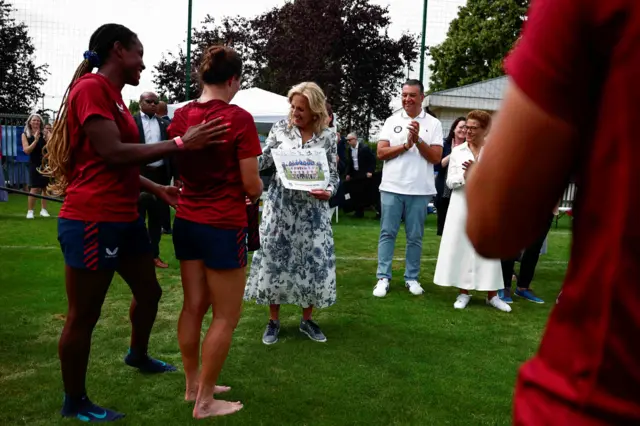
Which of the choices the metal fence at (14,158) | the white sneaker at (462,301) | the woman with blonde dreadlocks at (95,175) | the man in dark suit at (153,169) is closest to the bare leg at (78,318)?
the woman with blonde dreadlocks at (95,175)

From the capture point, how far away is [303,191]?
477 cm

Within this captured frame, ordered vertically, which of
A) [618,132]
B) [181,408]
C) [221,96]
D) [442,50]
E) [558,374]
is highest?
[442,50]

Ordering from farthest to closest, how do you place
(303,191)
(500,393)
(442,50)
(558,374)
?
(442,50)
(303,191)
(500,393)
(558,374)

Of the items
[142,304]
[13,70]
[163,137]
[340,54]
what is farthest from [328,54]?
[142,304]

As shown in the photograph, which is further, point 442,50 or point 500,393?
point 442,50

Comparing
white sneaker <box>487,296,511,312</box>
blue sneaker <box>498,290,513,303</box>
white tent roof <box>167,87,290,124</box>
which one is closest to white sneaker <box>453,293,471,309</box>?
white sneaker <box>487,296,511,312</box>

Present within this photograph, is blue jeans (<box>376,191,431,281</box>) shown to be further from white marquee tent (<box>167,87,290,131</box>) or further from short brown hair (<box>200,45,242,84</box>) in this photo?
white marquee tent (<box>167,87,290,131</box>)

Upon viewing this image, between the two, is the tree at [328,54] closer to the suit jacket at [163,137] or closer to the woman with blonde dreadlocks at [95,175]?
the suit jacket at [163,137]

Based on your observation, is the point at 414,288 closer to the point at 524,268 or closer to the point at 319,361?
the point at 524,268

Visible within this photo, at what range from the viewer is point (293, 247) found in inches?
189

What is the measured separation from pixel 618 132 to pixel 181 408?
318 cm

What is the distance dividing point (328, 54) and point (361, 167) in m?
15.2

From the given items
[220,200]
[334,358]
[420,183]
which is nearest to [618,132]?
[220,200]

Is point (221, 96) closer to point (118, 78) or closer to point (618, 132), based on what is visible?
point (118, 78)
